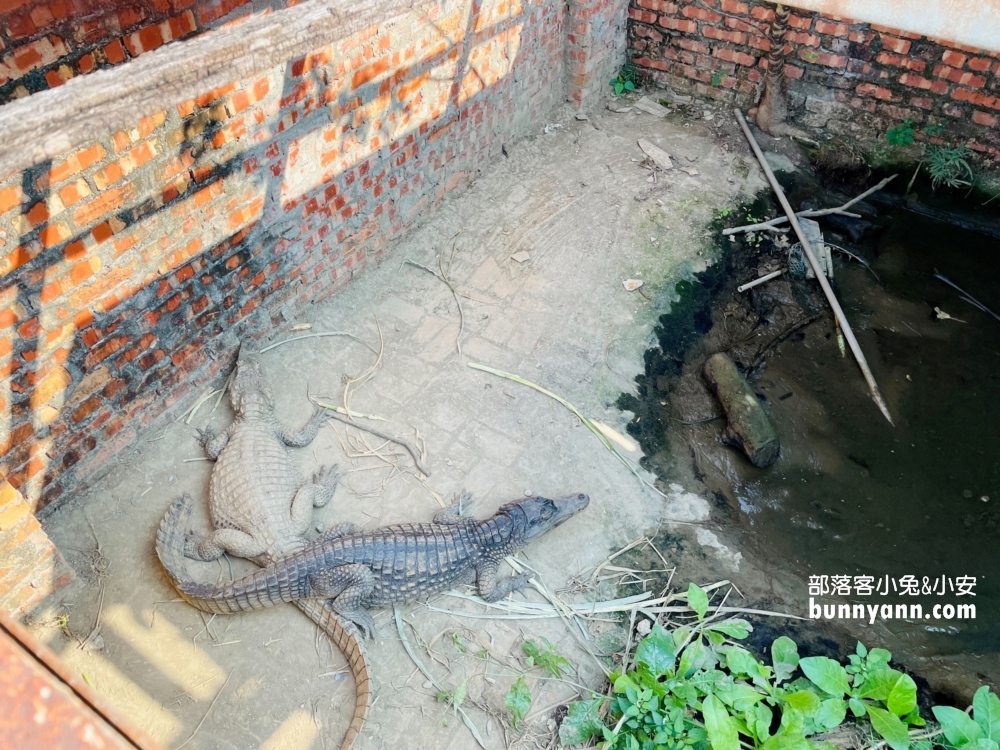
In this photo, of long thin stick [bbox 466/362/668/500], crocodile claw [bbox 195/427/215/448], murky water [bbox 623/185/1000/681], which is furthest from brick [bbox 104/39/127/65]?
murky water [bbox 623/185/1000/681]

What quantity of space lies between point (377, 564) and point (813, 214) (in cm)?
507

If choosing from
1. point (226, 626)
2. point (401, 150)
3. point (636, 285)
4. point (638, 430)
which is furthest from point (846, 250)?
point (226, 626)

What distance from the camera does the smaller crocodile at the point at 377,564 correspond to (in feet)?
12.3

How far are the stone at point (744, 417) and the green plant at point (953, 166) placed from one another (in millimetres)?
3147

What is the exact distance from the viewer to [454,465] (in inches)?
179

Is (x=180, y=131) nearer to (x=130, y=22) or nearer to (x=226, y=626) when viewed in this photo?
(x=130, y=22)

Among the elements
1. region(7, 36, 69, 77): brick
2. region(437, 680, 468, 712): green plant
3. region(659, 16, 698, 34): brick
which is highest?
region(7, 36, 69, 77): brick

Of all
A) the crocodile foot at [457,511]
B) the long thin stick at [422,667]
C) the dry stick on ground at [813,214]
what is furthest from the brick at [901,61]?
the long thin stick at [422,667]

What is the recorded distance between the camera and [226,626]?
383 cm

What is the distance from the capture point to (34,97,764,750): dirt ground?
3.61 meters

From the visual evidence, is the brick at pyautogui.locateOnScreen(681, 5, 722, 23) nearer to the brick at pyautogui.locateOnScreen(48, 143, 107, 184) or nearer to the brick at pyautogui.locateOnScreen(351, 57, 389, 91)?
the brick at pyautogui.locateOnScreen(351, 57, 389, 91)

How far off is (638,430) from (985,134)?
4.50 m

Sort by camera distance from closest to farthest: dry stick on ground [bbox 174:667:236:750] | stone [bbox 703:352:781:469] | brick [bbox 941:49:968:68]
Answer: dry stick on ground [bbox 174:667:236:750] → stone [bbox 703:352:781:469] → brick [bbox 941:49:968:68]

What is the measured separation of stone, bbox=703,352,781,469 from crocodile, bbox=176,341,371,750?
8.91 ft
